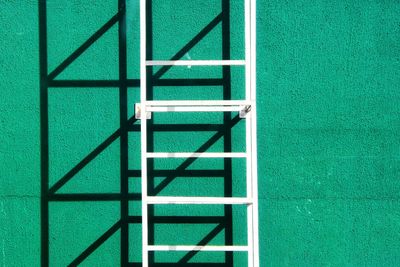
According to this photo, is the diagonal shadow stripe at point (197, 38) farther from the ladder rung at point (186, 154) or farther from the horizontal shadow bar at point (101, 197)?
the horizontal shadow bar at point (101, 197)

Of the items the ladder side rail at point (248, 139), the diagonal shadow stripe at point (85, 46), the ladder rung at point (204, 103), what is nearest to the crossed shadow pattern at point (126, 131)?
Answer: the diagonal shadow stripe at point (85, 46)

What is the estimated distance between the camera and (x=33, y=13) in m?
2.65

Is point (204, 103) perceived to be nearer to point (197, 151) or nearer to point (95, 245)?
point (197, 151)

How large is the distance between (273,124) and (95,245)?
1451 mm

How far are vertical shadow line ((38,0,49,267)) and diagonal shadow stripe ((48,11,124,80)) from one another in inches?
2.8

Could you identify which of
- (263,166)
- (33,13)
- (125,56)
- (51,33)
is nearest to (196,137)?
(263,166)

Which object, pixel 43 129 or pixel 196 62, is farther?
pixel 43 129

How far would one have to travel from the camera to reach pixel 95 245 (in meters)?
2.66

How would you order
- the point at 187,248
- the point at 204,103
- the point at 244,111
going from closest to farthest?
the point at 204,103 → the point at 187,248 → the point at 244,111

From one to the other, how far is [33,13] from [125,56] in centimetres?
69

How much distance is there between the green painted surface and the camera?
2.62 metres

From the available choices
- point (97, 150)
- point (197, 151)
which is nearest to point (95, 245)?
point (97, 150)

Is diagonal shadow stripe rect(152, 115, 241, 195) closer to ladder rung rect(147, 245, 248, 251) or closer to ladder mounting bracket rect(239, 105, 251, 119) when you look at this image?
ladder mounting bracket rect(239, 105, 251, 119)

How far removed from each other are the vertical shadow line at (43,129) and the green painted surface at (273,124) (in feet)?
0.11
